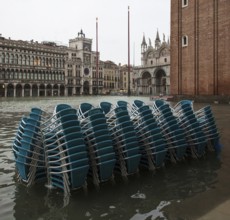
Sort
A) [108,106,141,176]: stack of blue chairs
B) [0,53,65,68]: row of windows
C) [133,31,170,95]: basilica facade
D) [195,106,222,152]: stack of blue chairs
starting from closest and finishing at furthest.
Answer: [108,106,141,176]: stack of blue chairs
[195,106,222,152]: stack of blue chairs
[0,53,65,68]: row of windows
[133,31,170,95]: basilica facade

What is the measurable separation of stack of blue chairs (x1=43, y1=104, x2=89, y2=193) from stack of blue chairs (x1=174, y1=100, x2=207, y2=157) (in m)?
3.23

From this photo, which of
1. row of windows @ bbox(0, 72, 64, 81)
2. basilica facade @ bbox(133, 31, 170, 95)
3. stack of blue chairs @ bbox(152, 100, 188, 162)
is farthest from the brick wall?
row of windows @ bbox(0, 72, 64, 81)

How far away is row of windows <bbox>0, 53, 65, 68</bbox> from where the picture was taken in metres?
91.8

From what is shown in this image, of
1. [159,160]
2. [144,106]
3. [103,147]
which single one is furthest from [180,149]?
[103,147]

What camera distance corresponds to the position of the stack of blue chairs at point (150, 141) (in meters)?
6.67

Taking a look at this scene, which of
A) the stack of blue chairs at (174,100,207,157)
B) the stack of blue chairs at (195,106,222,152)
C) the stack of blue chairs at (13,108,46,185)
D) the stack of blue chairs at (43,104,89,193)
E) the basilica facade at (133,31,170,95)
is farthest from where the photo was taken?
the basilica facade at (133,31,170,95)

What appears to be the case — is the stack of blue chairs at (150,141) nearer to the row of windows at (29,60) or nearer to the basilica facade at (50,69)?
the basilica facade at (50,69)

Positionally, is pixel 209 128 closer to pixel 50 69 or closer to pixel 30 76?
pixel 30 76

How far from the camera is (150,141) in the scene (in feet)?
22.0

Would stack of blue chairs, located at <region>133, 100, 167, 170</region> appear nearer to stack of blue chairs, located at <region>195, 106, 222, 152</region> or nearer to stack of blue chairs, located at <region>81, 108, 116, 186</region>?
stack of blue chairs, located at <region>81, 108, 116, 186</region>

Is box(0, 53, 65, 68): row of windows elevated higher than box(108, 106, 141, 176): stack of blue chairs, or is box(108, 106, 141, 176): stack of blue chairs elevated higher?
box(0, 53, 65, 68): row of windows

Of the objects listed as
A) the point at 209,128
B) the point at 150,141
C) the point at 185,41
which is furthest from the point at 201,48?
the point at 150,141

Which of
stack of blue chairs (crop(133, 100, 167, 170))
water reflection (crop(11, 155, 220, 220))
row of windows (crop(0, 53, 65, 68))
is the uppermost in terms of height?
row of windows (crop(0, 53, 65, 68))

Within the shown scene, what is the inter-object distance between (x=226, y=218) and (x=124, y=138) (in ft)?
8.16
